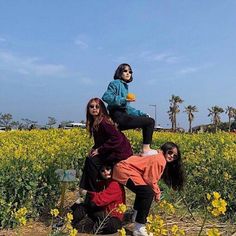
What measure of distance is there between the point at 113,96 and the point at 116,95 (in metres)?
0.03

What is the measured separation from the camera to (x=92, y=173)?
396 cm

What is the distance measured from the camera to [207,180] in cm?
450

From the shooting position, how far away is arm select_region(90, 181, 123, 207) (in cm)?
393

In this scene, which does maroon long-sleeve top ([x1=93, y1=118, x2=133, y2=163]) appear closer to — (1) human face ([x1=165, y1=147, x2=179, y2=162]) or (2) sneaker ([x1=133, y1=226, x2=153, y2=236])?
(1) human face ([x1=165, y1=147, x2=179, y2=162])

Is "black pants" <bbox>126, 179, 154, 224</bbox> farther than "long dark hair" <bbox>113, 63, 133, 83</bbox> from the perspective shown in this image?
No

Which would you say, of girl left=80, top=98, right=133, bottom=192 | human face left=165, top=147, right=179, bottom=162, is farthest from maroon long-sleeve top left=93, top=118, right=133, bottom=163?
human face left=165, top=147, right=179, bottom=162

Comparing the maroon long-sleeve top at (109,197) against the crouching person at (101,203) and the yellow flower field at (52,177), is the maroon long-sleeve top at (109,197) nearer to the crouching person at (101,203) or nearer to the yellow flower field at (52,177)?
the crouching person at (101,203)

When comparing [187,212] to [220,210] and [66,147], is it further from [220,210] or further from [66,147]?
[220,210]

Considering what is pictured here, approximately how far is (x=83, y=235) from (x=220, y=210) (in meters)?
2.20

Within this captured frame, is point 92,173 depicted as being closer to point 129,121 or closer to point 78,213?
point 78,213

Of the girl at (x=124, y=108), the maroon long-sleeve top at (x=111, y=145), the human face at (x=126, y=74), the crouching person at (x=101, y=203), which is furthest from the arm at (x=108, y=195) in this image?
the human face at (x=126, y=74)

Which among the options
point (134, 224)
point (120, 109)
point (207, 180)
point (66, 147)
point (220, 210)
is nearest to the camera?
point (220, 210)

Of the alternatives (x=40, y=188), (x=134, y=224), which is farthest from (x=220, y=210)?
(x=40, y=188)

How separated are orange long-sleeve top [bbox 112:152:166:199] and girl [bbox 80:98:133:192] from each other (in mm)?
76
